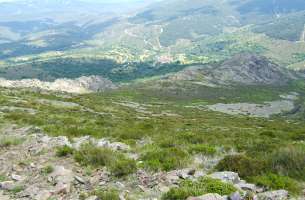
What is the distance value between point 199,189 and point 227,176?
221 cm

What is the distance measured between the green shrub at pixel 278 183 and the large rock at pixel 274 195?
593mm

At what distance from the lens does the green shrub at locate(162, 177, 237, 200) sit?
48.3ft

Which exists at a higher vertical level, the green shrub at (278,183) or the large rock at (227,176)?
the large rock at (227,176)

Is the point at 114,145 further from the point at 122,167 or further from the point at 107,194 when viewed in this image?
the point at 107,194

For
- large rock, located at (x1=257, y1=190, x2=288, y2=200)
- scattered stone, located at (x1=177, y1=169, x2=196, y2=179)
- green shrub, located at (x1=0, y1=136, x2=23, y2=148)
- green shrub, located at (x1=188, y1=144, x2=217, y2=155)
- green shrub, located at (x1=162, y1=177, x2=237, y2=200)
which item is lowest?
green shrub, located at (x1=188, y1=144, x2=217, y2=155)

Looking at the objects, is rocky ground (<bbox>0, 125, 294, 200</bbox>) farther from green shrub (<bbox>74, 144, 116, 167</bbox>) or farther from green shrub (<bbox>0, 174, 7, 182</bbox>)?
green shrub (<bbox>74, 144, 116, 167</bbox>)

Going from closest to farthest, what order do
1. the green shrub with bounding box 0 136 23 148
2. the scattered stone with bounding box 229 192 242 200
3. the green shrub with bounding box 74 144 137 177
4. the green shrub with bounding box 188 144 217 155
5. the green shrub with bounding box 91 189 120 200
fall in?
the scattered stone with bounding box 229 192 242 200 < the green shrub with bounding box 91 189 120 200 < the green shrub with bounding box 74 144 137 177 < the green shrub with bounding box 188 144 217 155 < the green shrub with bounding box 0 136 23 148

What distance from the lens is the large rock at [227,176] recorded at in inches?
644

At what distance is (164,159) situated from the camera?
1967 cm

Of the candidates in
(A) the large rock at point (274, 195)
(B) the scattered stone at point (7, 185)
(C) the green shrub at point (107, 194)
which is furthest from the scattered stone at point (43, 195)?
(A) the large rock at point (274, 195)

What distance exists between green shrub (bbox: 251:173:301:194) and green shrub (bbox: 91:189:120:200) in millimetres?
5261

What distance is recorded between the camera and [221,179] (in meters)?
16.4

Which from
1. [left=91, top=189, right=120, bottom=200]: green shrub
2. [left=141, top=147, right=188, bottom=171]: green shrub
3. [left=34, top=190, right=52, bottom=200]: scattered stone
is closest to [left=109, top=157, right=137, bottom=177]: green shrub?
[left=141, top=147, right=188, bottom=171]: green shrub

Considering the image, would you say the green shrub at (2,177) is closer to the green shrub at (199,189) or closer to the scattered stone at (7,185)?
the scattered stone at (7,185)
